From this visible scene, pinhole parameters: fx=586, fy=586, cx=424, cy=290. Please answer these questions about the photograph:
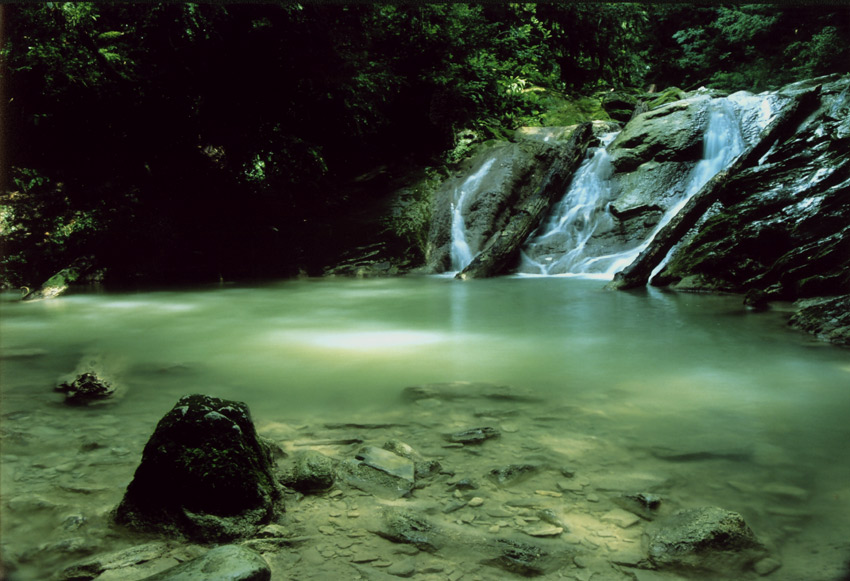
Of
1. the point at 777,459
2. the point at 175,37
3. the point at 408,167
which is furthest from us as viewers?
the point at 408,167

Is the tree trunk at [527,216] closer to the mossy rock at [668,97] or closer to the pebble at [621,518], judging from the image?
the mossy rock at [668,97]

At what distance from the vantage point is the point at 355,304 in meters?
8.19

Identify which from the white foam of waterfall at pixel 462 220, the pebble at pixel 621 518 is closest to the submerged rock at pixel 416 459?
the pebble at pixel 621 518

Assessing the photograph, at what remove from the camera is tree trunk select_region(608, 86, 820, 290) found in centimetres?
902

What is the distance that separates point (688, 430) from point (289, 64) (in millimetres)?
9368

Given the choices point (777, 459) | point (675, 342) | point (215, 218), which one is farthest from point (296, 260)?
point (777, 459)

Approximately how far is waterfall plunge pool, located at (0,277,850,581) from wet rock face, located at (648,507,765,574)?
9 cm

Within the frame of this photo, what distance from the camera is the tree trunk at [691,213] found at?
9.02m

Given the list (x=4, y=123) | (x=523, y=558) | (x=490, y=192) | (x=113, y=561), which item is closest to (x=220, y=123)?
(x=4, y=123)

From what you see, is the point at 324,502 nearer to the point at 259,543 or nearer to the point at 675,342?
the point at 259,543

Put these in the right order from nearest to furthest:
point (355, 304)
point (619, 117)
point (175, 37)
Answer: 1. point (355, 304)
2. point (175, 37)
3. point (619, 117)

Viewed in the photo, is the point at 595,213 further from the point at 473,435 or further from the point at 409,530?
the point at 409,530

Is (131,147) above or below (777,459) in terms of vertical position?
above

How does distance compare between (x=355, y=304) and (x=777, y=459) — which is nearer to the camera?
(x=777, y=459)
